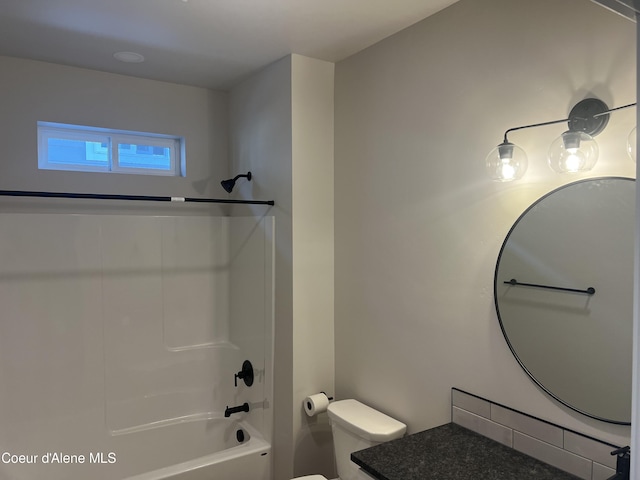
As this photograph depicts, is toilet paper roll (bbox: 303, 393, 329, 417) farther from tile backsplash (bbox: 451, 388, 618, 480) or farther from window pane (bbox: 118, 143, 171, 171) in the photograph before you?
window pane (bbox: 118, 143, 171, 171)

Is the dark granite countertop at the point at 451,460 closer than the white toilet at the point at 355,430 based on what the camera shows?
Yes

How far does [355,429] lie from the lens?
82.6 inches

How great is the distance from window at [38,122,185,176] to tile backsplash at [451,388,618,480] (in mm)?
2261

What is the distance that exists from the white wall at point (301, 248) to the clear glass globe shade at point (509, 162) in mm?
1119

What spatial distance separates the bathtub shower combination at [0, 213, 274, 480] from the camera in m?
2.57

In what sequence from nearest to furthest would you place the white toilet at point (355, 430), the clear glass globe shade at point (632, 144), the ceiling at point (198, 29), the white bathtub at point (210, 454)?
1. the clear glass globe shade at point (632, 144)
2. the ceiling at point (198, 29)
3. the white toilet at point (355, 430)
4. the white bathtub at point (210, 454)

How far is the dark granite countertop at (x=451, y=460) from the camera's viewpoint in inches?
60.2

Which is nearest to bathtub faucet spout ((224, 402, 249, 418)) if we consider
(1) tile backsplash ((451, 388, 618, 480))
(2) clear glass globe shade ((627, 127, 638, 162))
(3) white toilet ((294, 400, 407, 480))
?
(3) white toilet ((294, 400, 407, 480))

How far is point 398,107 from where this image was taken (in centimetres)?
216

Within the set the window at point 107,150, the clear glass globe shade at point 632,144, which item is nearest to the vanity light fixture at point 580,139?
the clear glass globe shade at point 632,144

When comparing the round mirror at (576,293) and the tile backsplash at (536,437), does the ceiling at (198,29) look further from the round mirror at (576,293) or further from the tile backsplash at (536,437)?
the tile backsplash at (536,437)

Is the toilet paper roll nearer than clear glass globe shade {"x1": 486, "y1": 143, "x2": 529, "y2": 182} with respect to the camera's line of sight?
No

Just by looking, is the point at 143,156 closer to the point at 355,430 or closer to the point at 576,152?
the point at 355,430

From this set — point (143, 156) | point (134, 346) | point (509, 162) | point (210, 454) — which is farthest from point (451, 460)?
point (143, 156)
